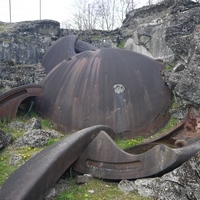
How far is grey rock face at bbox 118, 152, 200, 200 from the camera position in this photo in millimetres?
2746

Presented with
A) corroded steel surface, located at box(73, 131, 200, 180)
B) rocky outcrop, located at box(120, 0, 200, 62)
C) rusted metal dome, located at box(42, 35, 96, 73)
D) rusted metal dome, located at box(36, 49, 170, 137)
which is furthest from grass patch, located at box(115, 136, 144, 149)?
rusted metal dome, located at box(42, 35, 96, 73)

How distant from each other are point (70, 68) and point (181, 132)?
2681mm

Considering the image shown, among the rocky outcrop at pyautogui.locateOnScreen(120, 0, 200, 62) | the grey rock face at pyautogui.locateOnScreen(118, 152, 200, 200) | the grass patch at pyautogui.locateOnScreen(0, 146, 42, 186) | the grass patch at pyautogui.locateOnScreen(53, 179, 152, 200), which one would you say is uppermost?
the rocky outcrop at pyautogui.locateOnScreen(120, 0, 200, 62)

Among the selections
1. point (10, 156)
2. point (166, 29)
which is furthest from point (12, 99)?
point (166, 29)

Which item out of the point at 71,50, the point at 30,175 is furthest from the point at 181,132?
the point at 71,50

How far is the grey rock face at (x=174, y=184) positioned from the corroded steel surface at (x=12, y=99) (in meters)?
3.53

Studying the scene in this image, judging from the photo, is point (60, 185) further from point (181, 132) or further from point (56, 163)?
point (181, 132)

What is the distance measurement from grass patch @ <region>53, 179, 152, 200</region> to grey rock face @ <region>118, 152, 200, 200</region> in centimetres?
9

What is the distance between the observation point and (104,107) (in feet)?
17.4

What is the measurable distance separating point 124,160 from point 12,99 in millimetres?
3467

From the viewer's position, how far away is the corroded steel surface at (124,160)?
2.90 meters

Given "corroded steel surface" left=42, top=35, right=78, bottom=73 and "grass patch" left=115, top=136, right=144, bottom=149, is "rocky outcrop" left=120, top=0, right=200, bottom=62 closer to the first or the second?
"corroded steel surface" left=42, top=35, right=78, bottom=73

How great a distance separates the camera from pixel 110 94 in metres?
5.39

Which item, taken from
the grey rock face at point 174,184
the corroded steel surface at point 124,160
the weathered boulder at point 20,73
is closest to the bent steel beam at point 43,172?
the corroded steel surface at point 124,160
